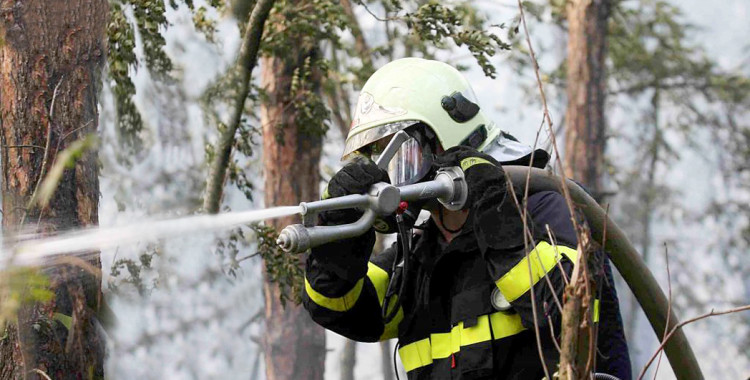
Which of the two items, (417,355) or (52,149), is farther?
(417,355)

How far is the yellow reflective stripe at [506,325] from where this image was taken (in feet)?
10.8

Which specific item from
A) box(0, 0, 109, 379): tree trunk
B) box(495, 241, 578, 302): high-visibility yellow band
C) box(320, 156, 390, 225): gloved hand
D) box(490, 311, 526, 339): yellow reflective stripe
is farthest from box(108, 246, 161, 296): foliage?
box(495, 241, 578, 302): high-visibility yellow band

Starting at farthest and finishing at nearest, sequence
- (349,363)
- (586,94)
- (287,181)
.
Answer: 1. (349,363)
2. (586,94)
3. (287,181)

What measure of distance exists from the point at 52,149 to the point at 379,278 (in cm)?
132

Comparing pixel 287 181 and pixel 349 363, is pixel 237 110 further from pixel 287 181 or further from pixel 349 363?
pixel 349 363

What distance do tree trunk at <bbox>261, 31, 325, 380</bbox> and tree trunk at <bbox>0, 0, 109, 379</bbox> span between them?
124 inches

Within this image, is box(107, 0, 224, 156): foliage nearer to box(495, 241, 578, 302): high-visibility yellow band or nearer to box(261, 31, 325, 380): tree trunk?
box(261, 31, 325, 380): tree trunk

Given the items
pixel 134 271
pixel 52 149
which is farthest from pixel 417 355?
pixel 134 271

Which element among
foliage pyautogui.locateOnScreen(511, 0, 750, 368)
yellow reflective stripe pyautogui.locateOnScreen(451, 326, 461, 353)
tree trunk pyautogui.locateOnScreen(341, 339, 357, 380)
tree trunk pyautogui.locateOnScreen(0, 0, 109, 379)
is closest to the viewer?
tree trunk pyautogui.locateOnScreen(0, 0, 109, 379)

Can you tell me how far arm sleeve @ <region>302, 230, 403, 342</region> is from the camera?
335 cm

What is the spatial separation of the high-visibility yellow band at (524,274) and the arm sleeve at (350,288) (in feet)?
1.67

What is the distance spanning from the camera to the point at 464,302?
340 cm

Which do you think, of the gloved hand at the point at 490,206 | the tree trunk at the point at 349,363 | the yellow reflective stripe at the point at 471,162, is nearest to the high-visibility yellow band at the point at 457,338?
the gloved hand at the point at 490,206

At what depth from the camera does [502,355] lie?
3299 millimetres
